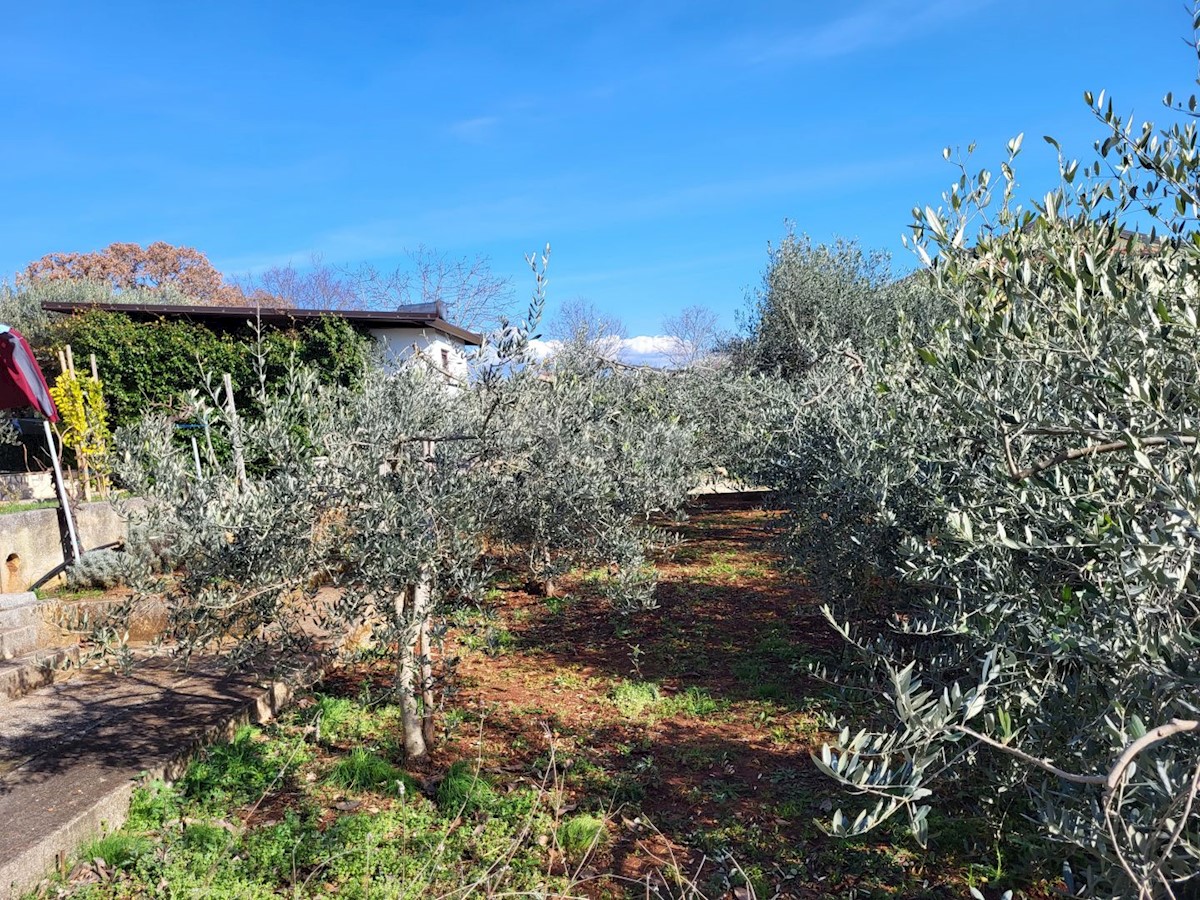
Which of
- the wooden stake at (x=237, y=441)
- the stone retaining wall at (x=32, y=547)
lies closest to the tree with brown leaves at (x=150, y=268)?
the stone retaining wall at (x=32, y=547)

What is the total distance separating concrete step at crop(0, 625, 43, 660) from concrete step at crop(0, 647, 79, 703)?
12 cm

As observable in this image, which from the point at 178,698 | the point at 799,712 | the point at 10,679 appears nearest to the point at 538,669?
the point at 799,712

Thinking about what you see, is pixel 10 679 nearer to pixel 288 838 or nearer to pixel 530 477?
pixel 288 838

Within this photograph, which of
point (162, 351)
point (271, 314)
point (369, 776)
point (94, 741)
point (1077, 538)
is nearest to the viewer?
point (1077, 538)

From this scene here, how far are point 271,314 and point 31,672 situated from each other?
12438 millimetres

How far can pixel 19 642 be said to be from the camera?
273 inches

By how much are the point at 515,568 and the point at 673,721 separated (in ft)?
14.0

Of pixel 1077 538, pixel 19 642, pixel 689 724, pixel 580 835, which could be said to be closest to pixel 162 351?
pixel 19 642

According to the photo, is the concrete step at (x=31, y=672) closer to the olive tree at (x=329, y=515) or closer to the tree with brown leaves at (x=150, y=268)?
the olive tree at (x=329, y=515)

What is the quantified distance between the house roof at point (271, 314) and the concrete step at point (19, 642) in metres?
10.7

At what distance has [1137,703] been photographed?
238 centimetres

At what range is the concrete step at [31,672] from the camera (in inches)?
240

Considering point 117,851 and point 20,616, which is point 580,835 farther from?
point 20,616

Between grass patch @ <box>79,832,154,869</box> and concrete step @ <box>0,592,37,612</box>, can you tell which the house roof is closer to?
concrete step @ <box>0,592,37,612</box>
